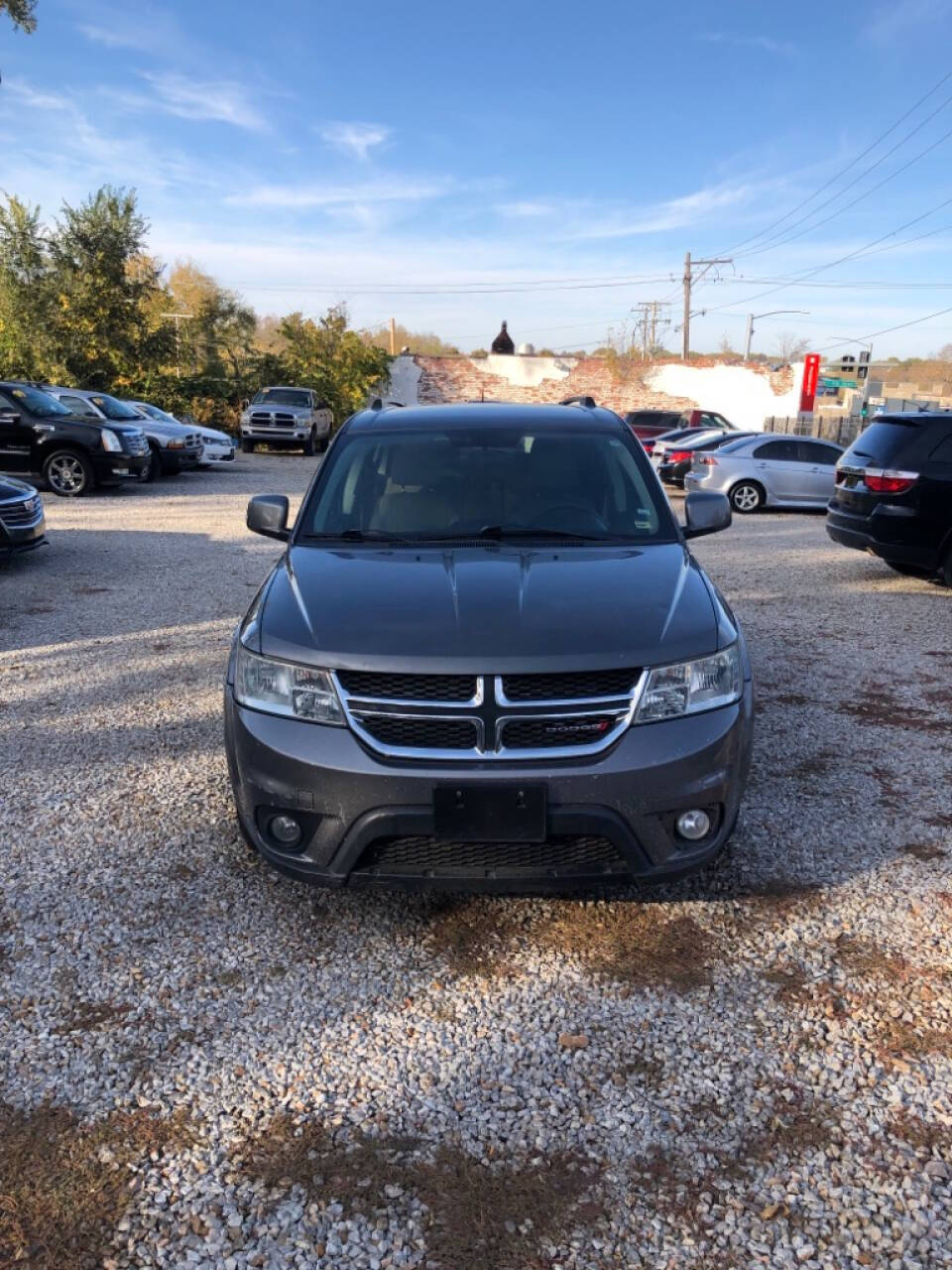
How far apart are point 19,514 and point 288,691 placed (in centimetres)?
692

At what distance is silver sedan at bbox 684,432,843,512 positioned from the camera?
16984mm

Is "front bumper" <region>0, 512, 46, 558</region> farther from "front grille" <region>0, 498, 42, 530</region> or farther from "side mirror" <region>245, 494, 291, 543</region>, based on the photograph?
"side mirror" <region>245, 494, 291, 543</region>

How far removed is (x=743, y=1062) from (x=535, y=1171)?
0.70m

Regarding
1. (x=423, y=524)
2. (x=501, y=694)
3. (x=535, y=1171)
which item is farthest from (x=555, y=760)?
(x=423, y=524)

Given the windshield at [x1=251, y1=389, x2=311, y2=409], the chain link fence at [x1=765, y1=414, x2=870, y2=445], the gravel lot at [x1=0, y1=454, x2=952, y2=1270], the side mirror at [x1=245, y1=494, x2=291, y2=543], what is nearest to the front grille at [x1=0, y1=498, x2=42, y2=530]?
the gravel lot at [x1=0, y1=454, x2=952, y2=1270]

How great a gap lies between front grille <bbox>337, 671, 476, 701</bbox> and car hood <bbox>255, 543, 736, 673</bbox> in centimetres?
4

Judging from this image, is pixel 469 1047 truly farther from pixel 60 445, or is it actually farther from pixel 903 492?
pixel 60 445

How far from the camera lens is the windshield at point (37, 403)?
14375 mm

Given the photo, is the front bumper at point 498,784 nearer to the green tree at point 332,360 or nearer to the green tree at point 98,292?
the green tree at point 98,292

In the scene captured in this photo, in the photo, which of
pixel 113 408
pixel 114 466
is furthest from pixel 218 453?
pixel 114 466

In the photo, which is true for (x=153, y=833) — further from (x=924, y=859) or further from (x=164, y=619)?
(x=164, y=619)

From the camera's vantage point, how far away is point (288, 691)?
3006 millimetres

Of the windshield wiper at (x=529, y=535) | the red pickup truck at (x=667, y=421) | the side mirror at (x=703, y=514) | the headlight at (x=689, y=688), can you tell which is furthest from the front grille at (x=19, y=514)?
the red pickup truck at (x=667, y=421)

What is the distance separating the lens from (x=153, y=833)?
3900mm
